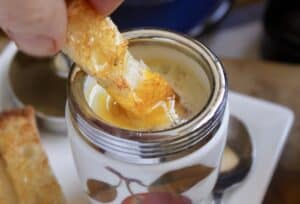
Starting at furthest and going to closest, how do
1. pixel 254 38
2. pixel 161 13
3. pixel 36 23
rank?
pixel 254 38, pixel 161 13, pixel 36 23

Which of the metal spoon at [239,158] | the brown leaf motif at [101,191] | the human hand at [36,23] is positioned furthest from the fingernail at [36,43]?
the metal spoon at [239,158]

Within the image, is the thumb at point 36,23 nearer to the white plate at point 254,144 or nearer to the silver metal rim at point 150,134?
the silver metal rim at point 150,134

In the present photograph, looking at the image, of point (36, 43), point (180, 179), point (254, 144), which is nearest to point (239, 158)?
point (254, 144)

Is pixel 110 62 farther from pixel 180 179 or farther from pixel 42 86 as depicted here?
pixel 42 86

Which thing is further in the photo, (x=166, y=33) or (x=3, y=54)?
(x=3, y=54)


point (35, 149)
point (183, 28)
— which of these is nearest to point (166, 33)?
point (35, 149)

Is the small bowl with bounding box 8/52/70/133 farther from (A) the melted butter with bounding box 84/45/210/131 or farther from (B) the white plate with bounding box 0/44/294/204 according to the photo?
(A) the melted butter with bounding box 84/45/210/131

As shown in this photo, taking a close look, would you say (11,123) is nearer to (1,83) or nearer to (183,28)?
(1,83)
